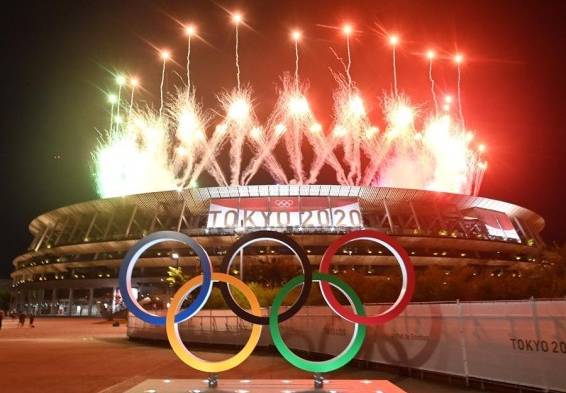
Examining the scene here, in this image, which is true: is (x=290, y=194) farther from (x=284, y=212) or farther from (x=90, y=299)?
(x=90, y=299)

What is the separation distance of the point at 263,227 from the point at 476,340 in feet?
164

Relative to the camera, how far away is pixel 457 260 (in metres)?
67.2

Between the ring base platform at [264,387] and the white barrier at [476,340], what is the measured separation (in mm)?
3205

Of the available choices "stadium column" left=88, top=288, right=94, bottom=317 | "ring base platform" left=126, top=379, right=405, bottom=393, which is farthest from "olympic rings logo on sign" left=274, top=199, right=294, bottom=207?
"ring base platform" left=126, top=379, right=405, bottom=393

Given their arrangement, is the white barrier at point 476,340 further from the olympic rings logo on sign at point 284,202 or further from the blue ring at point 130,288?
the olympic rings logo on sign at point 284,202

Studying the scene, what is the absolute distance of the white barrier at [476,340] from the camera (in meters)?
10.6

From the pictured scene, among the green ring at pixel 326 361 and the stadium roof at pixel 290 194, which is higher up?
the stadium roof at pixel 290 194

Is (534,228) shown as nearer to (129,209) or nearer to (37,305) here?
(129,209)

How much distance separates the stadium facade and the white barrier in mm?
43339

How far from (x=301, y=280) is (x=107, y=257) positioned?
6613 centimetres

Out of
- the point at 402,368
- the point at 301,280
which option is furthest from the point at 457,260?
the point at 301,280

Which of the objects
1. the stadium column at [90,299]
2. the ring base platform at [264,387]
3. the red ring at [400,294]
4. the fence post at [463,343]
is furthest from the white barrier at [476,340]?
the stadium column at [90,299]

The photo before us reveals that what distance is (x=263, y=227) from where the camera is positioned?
204ft

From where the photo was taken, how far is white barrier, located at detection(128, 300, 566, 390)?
34.8ft
